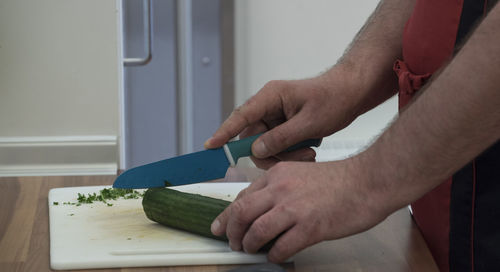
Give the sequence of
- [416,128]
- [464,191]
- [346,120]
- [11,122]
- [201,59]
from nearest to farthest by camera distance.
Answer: [416,128]
[464,191]
[346,120]
[11,122]
[201,59]

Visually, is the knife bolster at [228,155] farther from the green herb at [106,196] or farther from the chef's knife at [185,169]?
the green herb at [106,196]

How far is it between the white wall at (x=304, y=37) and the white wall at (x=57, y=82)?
36.2 inches

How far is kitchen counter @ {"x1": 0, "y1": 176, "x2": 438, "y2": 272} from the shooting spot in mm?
959

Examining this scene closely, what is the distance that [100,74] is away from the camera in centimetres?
188

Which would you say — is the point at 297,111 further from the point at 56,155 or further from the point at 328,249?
the point at 56,155

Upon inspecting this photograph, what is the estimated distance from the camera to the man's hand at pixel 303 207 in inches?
33.3

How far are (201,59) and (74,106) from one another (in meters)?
1.22

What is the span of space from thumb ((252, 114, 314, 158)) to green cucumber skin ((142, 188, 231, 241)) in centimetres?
13

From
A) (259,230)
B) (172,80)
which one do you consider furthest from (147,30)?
(259,230)

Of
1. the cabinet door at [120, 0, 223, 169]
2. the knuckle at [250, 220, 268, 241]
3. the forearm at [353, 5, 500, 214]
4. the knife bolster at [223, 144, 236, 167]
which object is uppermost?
the forearm at [353, 5, 500, 214]

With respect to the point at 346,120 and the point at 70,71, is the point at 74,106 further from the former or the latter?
the point at 346,120

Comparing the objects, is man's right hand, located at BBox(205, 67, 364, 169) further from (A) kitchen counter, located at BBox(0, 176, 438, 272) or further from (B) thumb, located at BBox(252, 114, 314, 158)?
(A) kitchen counter, located at BBox(0, 176, 438, 272)

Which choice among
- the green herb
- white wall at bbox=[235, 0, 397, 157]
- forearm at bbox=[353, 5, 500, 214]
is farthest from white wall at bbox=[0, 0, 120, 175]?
forearm at bbox=[353, 5, 500, 214]

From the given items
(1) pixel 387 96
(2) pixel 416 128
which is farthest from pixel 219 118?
(2) pixel 416 128
